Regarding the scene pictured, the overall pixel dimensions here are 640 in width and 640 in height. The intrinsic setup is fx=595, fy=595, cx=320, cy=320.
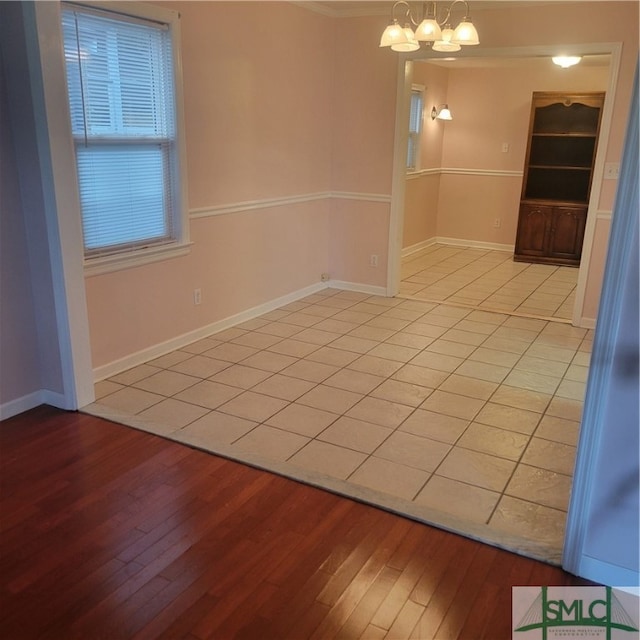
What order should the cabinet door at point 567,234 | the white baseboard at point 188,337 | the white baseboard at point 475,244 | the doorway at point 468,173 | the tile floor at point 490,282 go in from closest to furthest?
the white baseboard at point 188,337 → the tile floor at point 490,282 → the cabinet door at point 567,234 → the doorway at point 468,173 → the white baseboard at point 475,244

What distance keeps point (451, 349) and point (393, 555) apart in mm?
2250

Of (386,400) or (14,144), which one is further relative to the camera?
(386,400)

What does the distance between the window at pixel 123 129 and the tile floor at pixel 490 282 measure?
268 centimetres

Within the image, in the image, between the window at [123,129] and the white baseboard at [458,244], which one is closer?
the window at [123,129]

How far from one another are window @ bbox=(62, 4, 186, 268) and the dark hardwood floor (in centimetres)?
146

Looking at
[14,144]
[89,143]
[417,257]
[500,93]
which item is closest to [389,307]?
[417,257]

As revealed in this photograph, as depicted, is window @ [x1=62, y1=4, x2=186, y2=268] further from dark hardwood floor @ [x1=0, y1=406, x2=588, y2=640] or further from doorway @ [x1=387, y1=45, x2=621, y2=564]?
doorway @ [x1=387, y1=45, x2=621, y2=564]

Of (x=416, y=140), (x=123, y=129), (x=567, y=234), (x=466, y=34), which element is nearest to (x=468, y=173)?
(x=416, y=140)

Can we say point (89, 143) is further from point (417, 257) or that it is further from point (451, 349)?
point (417, 257)

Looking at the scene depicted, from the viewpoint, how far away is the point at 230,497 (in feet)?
7.93

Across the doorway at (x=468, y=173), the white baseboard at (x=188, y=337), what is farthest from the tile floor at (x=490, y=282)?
the white baseboard at (x=188, y=337)

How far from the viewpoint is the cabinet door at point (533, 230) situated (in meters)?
6.93

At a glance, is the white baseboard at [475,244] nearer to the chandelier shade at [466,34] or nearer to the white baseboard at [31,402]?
the chandelier shade at [466,34]

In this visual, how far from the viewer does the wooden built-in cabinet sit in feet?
22.2
